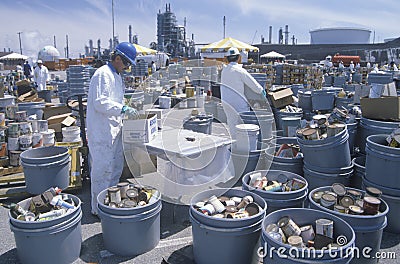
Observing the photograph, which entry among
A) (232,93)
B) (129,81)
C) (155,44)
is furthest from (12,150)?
(155,44)

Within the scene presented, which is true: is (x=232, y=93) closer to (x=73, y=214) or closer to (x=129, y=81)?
(x=73, y=214)

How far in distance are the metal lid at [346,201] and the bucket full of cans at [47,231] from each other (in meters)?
2.20

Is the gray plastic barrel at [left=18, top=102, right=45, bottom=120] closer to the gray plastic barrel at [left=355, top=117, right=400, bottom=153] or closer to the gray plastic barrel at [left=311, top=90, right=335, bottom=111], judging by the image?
the gray plastic barrel at [left=311, top=90, right=335, bottom=111]

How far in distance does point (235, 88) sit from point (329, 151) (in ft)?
6.36

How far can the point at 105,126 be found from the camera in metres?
3.28

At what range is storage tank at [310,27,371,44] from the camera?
61062 millimetres

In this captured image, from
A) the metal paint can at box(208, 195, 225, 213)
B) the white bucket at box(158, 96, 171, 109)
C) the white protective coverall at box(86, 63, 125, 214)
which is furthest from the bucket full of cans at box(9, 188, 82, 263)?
the white bucket at box(158, 96, 171, 109)

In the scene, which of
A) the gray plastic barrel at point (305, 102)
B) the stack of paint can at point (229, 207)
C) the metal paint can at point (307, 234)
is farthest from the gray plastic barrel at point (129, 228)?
the gray plastic barrel at point (305, 102)

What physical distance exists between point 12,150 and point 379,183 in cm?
448

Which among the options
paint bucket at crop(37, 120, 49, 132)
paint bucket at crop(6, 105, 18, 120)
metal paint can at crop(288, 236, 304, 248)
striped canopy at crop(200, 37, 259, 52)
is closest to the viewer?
metal paint can at crop(288, 236, 304, 248)

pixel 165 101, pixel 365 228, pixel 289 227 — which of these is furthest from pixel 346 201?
pixel 165 101

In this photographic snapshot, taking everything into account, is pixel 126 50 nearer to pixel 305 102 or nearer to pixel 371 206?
pixel 371 206

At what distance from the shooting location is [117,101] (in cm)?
339

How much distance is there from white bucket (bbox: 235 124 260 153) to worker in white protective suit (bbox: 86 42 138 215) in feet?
4.53
